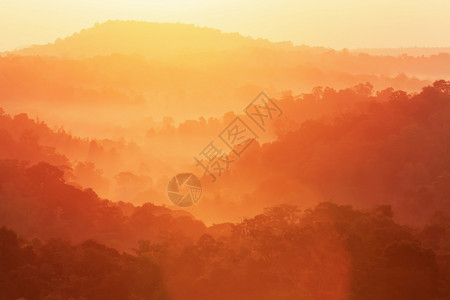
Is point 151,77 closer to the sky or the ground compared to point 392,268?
closer to the sky

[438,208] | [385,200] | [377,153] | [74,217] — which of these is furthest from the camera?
[377,153]

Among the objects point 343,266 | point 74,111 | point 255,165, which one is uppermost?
point 74,111

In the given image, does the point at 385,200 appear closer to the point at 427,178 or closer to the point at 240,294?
the point at 427,178

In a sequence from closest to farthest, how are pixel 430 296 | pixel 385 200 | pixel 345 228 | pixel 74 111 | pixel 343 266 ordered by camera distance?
pixel 430 296 → pixel 343 266 → pixel 345 228 → pixel 385 200 → pixel 74 111

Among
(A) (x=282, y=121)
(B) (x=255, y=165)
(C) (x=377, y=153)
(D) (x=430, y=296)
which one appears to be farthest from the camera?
(A) (x=282, y=121)

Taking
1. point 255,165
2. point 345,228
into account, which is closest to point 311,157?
point 255,165

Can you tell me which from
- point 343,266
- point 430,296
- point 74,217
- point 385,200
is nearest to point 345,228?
point 343,266

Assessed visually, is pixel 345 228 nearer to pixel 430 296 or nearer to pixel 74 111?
pixel 430 296

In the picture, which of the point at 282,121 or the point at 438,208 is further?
the point at 282,121

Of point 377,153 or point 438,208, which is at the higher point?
point 377,153
